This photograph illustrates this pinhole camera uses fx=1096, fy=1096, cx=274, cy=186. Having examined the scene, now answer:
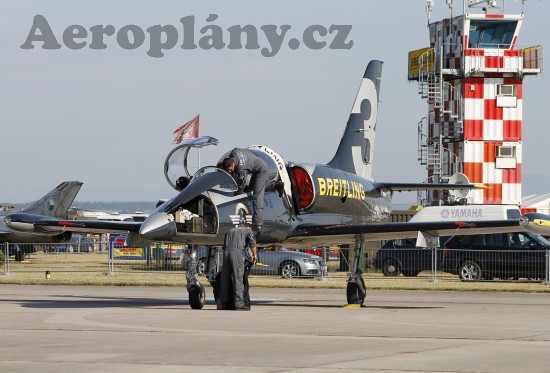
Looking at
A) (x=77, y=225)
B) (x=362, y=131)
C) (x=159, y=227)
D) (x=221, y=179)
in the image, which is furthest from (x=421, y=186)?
(x=159, y=227)

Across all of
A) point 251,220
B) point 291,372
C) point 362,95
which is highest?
point 362,95

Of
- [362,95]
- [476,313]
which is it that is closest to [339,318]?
[476,313]

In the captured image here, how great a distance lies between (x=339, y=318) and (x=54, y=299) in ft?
29.4

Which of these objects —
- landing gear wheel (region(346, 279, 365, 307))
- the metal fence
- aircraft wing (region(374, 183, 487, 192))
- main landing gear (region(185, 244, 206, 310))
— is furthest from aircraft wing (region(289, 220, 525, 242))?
the metal fence

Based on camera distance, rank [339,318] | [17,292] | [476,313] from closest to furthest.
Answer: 1. [339,318]
2. [476,313]
3. [17,292]

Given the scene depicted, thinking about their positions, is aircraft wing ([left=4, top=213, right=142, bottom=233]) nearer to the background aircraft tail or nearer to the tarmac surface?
the tarmac surface

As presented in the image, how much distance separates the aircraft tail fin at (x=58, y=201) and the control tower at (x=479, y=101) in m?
17.3

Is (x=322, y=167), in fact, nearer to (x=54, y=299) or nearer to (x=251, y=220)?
(x=251, y=220)

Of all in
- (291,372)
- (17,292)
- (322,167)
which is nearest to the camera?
(291,372)

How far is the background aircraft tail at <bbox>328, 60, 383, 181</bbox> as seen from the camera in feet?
85.3

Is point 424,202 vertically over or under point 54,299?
over

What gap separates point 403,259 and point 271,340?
27237 mm

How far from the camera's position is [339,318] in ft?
53.3

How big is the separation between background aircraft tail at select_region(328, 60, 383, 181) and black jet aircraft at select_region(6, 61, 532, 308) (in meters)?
0.02
